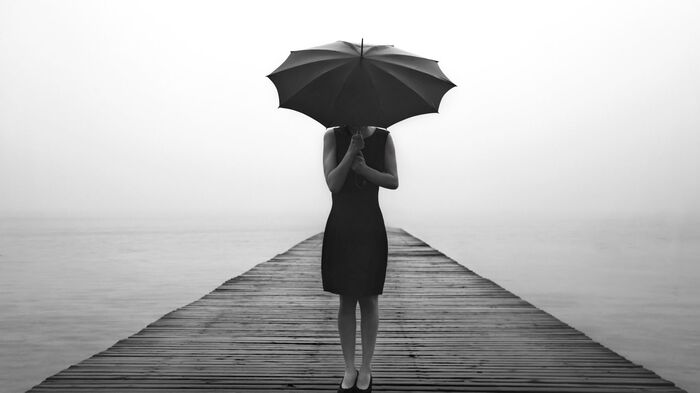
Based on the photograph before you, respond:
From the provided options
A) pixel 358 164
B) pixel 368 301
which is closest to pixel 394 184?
pixel 358 164

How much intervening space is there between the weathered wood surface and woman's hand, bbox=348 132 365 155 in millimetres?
1588

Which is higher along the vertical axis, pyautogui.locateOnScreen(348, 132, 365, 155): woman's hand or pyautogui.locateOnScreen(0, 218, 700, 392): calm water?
pyautogui.locateOnScreen(348, 132, 365, 155): woman's hand

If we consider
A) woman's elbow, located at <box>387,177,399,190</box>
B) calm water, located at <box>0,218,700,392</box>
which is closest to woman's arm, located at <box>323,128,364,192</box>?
woman's elbow, located at <box>387,177,399,190</box>

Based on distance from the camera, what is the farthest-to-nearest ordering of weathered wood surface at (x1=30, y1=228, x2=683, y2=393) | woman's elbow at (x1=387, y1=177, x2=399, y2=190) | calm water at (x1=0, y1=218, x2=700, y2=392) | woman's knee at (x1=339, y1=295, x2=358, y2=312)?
calm water at (x1=0, y1=218, x2=700, y2=392) → weathered wood surface at (x1=30, y1=228, x2=683, y2=393) → woman's knee at (x1=339, y1=295, x2=358, y2=312) → woman's elbow at (x1=387, y1=177, x2=399, y2=190)

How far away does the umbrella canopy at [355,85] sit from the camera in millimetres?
3539

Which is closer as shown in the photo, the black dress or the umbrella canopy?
the umbrella canopy

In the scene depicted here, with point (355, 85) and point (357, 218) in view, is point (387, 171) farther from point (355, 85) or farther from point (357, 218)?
point (355, 85)

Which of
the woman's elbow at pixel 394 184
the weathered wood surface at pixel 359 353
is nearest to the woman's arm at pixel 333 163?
the woman's elbow at pixel 394 184

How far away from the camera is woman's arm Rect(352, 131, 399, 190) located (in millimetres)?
3549

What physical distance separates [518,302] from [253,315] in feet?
10.3

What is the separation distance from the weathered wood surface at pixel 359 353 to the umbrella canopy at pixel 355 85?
174 cm

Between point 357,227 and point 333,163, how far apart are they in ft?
1.21

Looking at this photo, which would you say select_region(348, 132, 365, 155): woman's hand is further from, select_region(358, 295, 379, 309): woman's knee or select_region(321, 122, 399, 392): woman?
A: select_region(358, 295, 379, 309): woman's knee

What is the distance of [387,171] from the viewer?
372 cm
